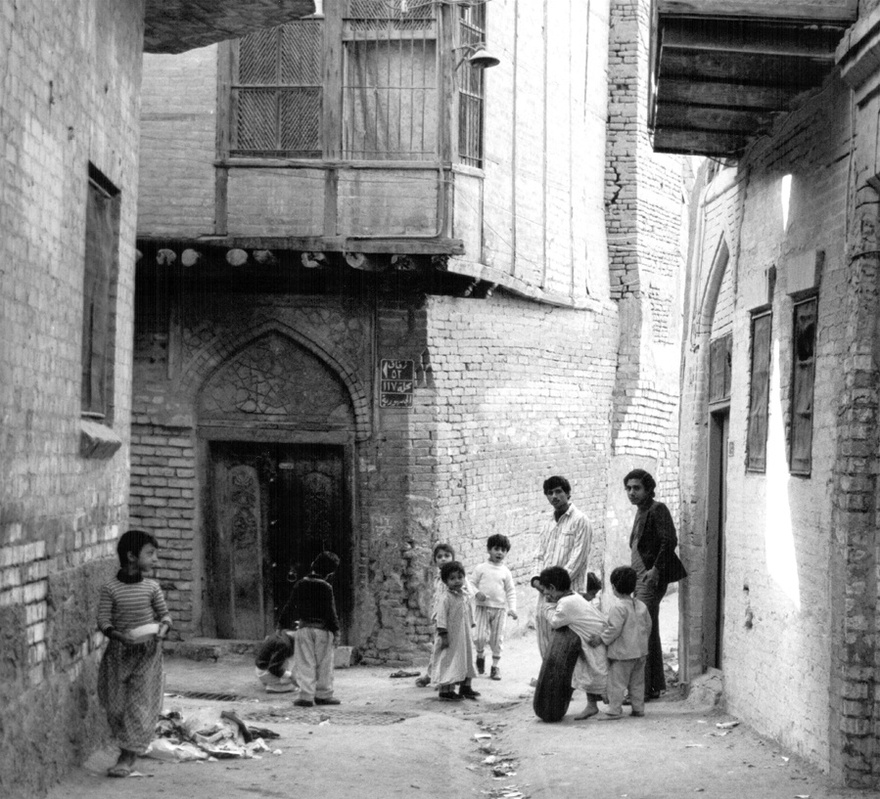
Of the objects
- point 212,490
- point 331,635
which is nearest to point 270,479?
point 212,490

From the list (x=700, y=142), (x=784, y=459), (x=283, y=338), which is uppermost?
(x=700, y=142)

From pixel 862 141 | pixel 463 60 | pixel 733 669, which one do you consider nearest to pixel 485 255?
pixel 463 60

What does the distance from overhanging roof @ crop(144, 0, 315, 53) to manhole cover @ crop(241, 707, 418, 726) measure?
5.12m

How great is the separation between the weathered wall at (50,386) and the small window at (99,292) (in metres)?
0.22

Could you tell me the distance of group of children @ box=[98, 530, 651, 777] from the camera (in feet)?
24.5

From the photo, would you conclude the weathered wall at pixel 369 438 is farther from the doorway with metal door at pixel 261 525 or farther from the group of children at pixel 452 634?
the group of children at pixel 452 634

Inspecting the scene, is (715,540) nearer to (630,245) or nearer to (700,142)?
(700,142)

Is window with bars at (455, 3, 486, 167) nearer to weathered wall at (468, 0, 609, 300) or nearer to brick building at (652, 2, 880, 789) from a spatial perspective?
weathered wall at (468, 0, 609, 300)

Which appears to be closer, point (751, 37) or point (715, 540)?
point (751, 37)

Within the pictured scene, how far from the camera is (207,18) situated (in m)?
9.41

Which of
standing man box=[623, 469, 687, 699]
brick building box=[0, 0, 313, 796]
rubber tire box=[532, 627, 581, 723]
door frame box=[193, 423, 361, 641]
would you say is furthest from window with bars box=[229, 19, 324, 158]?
rubber tire box=[532, 627, 581, 723]

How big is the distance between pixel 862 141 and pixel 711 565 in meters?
4.95

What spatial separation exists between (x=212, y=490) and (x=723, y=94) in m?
7.21

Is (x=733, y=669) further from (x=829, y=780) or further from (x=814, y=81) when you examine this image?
(x=814, y=81)
